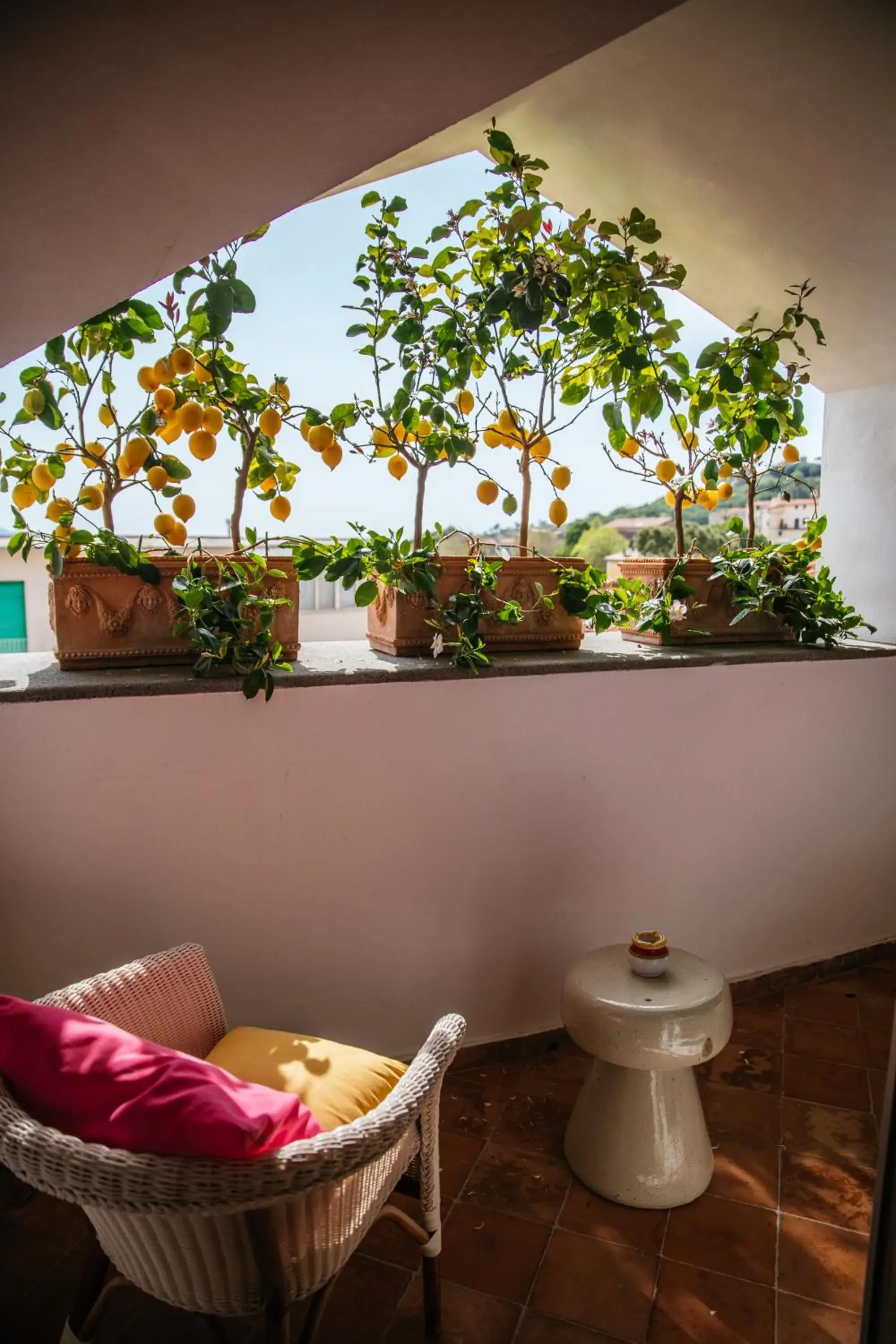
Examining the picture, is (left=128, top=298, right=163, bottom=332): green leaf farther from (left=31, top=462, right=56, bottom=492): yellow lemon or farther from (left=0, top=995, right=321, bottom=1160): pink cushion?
(left=0, top=995, right=321, bottom=1160): pink cushion

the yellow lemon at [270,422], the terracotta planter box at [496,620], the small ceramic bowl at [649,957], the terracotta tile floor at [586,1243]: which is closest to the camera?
the terracotta tile floor at [586,1243]

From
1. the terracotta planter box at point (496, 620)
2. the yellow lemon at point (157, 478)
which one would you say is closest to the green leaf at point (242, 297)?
the yellow lemon at point (157, 478)

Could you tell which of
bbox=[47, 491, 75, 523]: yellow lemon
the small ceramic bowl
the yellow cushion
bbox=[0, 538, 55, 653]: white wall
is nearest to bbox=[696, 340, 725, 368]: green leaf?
the small ceramic bowl

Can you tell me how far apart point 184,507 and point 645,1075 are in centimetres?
148

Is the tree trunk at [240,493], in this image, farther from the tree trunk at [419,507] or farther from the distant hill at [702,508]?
the distant hill at [702,508]

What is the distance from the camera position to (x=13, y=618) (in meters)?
2.28

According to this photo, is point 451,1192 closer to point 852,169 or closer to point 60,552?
point 60,552

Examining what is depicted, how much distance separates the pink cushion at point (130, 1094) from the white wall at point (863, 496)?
7.77 ft

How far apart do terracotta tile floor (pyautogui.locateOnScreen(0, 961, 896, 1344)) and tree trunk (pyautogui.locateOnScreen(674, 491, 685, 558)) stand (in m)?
1.36

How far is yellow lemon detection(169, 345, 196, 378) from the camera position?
6.10ft

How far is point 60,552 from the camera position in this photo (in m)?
1.78

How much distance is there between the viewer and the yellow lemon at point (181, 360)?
1.86 metres

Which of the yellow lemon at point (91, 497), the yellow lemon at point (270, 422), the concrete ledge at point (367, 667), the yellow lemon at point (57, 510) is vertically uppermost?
the yellow lemon at point (270, 422)

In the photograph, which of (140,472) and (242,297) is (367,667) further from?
(242,297)
